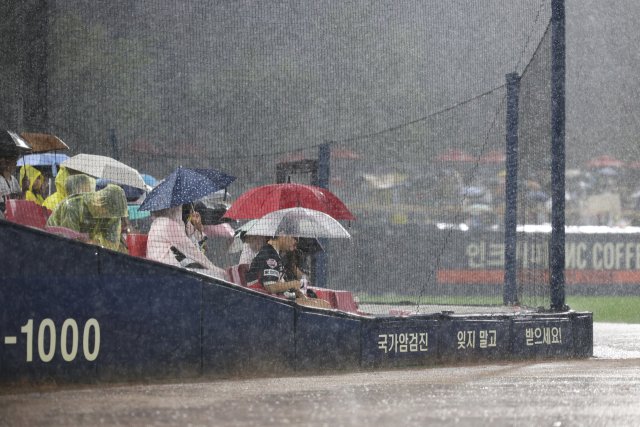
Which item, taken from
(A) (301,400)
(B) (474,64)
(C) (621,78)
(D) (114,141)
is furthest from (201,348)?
(C) (621,78)

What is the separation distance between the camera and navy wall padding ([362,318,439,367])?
698 centimetres

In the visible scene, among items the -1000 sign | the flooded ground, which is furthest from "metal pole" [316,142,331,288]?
the -1000 sign

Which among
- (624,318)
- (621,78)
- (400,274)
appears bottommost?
(624,318)

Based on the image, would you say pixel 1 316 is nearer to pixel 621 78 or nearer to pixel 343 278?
pixel 343 278

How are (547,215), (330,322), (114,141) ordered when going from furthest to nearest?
(547,215) → (114,141) → (330,322)

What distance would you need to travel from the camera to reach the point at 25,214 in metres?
6.39

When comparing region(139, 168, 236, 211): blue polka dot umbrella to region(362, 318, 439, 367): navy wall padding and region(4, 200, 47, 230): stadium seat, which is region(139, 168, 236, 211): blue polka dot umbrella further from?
region(362, 318, 439, 367): navy wall padding

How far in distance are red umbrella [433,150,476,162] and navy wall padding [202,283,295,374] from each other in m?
3.20

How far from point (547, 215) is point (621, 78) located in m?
24.6

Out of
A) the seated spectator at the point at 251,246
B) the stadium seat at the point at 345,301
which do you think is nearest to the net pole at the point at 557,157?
the stadium seat at the point at 345,301

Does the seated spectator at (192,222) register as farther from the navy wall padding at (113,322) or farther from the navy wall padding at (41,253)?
the navy wall padding at (41,253)

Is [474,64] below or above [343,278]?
above

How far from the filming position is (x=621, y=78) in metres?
31.0

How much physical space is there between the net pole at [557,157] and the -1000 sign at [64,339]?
5.30 meters
